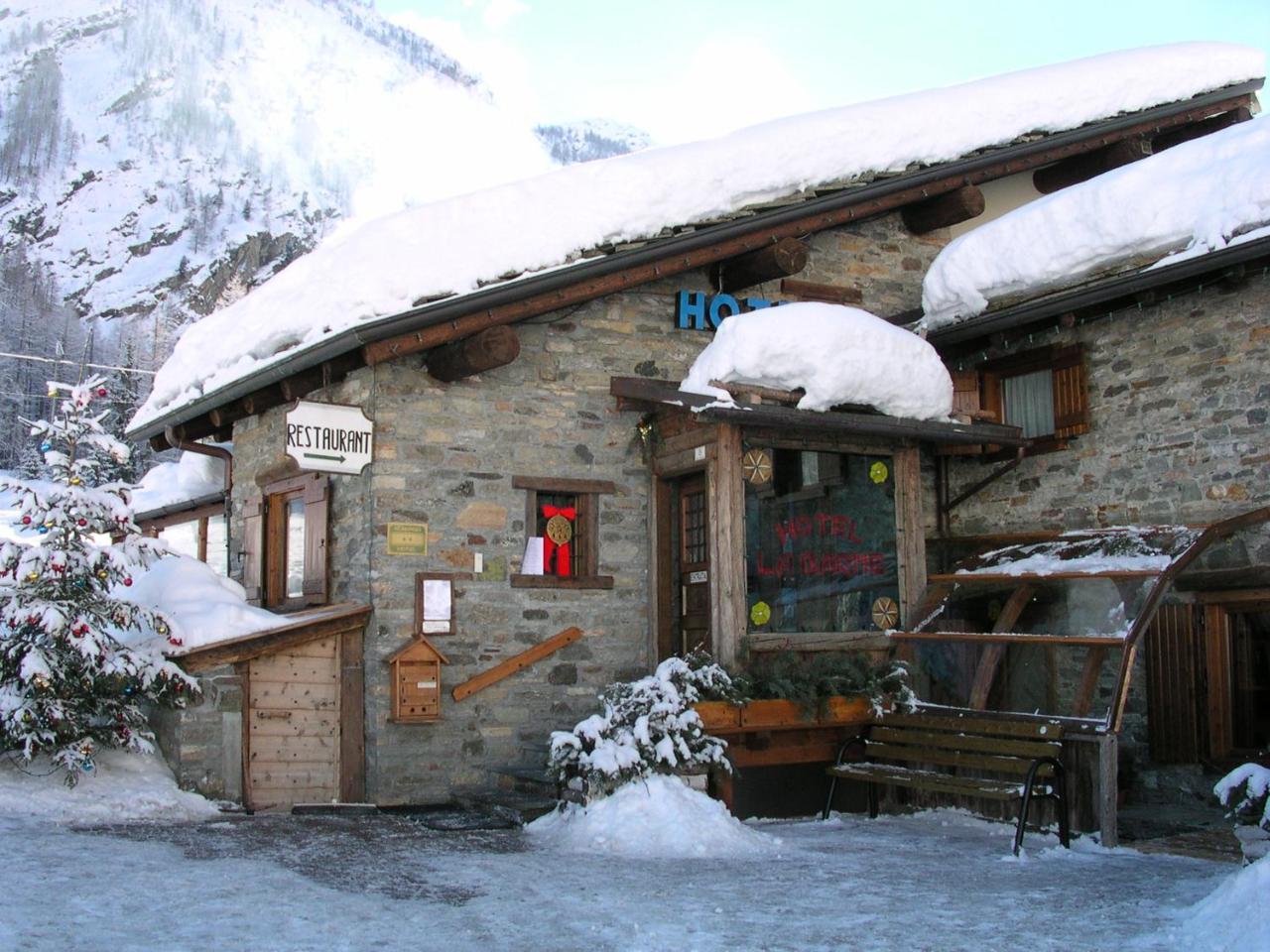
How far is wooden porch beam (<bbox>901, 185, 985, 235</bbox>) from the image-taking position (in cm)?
1213

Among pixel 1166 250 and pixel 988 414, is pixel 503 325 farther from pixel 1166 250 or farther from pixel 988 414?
pixel 1166 250

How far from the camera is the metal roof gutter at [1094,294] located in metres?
8.86

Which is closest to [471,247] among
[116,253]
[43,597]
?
[43,597]

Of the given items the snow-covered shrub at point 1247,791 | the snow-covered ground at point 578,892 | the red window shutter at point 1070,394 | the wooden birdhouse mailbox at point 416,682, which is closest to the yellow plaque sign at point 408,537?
the wooden birdhouse mailbox at point 416,682

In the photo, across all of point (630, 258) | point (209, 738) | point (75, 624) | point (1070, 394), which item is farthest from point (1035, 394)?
point (75, 624)

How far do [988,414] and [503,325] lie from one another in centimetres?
415

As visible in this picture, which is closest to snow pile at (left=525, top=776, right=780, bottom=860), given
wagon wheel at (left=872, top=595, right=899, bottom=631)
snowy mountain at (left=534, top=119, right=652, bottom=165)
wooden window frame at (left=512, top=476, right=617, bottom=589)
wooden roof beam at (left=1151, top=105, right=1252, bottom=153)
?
wooden window frame at (left=512, top=476, right=617, bottom=589)

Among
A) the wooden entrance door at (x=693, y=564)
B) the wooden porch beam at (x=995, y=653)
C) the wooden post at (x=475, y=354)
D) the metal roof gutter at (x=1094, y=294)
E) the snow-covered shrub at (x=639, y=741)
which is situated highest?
the metal roof gutter at (x=1094, y=294)

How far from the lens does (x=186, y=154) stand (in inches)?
3760

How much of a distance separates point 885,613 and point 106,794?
5.74 meters

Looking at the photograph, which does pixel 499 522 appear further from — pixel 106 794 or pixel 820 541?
pixel 106 794

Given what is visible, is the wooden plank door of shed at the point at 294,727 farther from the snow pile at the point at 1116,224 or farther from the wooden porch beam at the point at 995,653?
the snow pile at the point at 1116,224

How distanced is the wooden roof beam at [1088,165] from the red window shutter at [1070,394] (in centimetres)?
353

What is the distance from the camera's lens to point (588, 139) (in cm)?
13450
